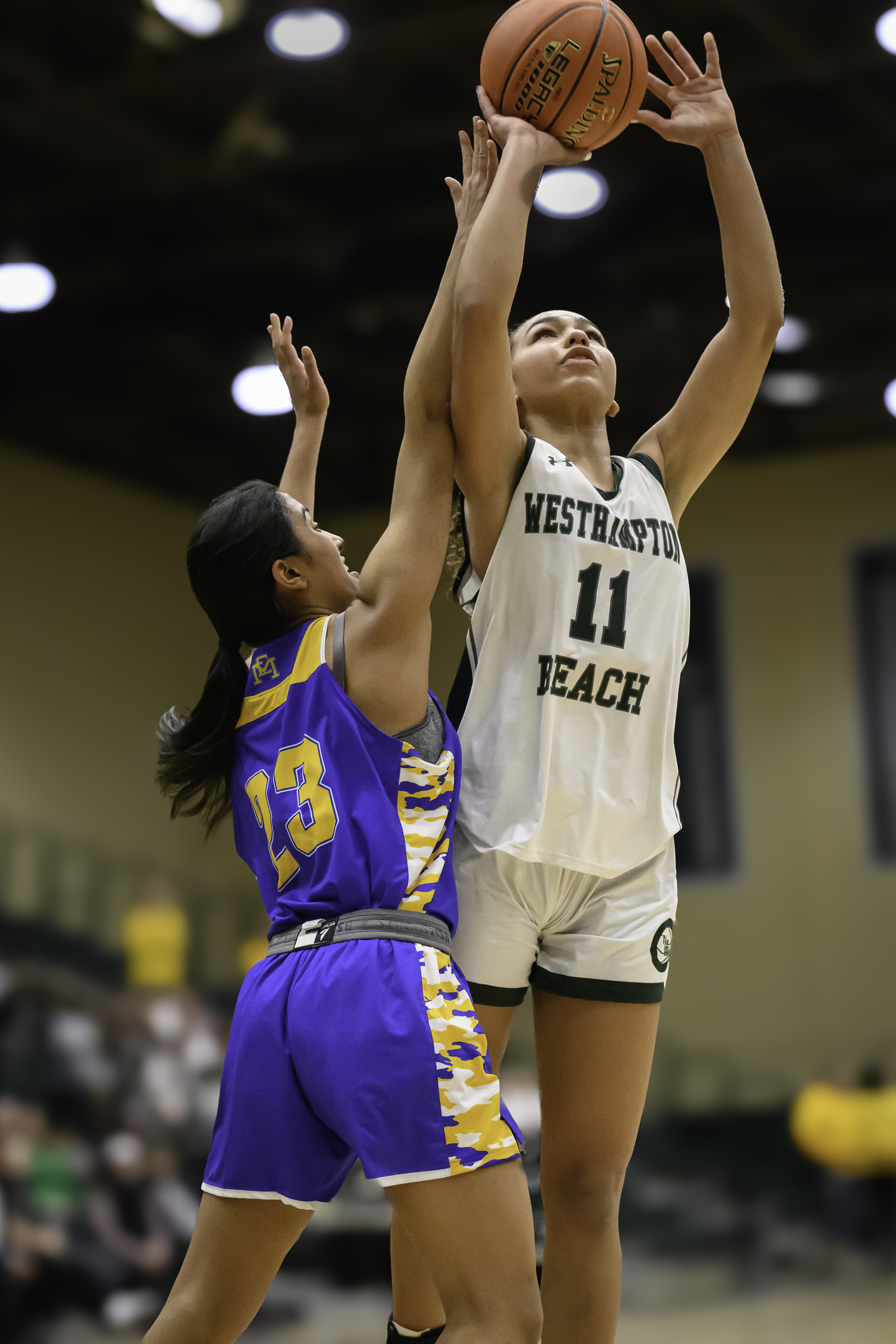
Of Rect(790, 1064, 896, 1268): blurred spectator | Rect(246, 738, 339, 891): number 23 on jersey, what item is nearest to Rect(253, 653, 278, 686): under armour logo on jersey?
Rect(246, 738, 339, 891): number 23 on jersey

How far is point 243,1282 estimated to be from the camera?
7.23 ft

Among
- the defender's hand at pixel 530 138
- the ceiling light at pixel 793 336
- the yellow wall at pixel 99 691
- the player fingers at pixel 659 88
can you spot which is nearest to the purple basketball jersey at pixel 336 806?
the defender's hand at pixel 530 138

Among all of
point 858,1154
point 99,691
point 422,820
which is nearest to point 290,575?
point 422,820

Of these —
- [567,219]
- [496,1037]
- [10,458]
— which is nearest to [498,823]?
[496,1037]

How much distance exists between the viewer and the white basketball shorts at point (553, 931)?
2498mm

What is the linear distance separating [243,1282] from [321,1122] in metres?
0.26

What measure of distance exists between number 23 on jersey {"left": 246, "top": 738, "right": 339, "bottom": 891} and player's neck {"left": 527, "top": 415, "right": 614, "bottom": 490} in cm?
79

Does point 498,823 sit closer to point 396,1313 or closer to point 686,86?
point 396,1313

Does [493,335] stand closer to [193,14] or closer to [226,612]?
[226,612]

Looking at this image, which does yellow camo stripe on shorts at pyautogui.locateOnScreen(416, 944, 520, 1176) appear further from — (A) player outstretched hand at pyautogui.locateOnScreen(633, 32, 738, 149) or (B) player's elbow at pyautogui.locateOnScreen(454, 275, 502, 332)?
(A) player outstretched hand at pyautogui.locateOnScreen(633, 32, 738, 149)

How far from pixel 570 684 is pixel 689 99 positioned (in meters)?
1.16

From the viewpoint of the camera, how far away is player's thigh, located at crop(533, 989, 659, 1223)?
8.15ft

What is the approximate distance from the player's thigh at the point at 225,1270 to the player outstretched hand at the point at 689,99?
6.45ft

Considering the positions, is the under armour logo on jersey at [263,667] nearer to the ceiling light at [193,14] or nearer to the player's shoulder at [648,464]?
the player's shoulder at [648,464]
